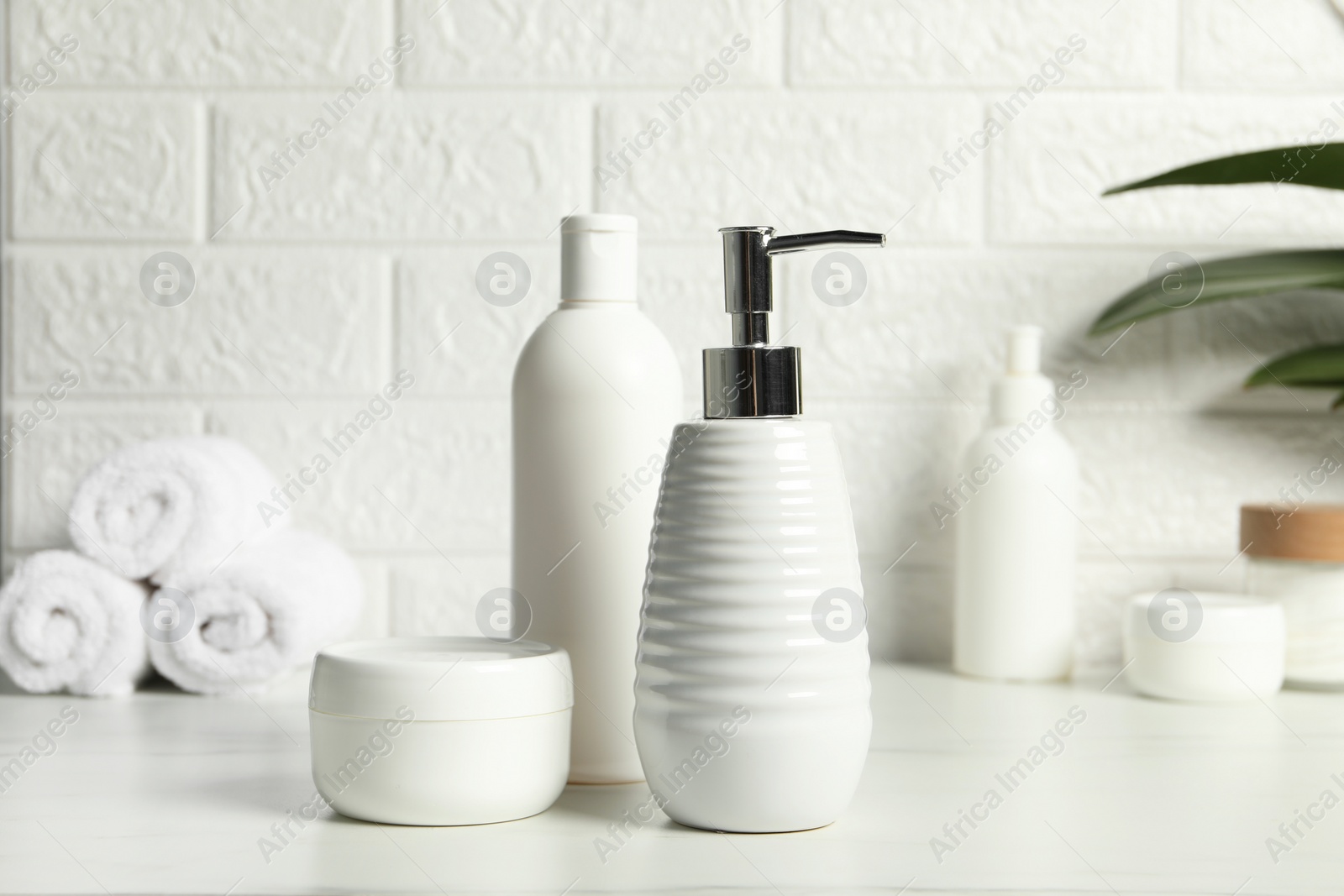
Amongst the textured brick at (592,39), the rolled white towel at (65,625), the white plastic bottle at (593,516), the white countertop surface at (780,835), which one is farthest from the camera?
the textured brick at (592,39)

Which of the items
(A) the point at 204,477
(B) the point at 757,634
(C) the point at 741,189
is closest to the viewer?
(B) the point at 757,634

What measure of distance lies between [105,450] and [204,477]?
0.63 feet

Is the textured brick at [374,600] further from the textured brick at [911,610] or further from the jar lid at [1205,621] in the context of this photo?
the jar lid at [1205,621]

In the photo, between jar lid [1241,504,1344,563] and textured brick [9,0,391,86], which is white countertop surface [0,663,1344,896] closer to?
jar lid [1241,504,1344,563]

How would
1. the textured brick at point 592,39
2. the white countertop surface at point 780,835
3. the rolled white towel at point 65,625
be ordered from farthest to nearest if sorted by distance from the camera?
the textured brick at point 592,39 → the rolled white towel at point 65,625 → the white countertop surface at point 780,835

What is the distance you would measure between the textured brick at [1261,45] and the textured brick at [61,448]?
0.82 meters

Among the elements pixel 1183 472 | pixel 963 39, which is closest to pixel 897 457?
pixel 1183 472

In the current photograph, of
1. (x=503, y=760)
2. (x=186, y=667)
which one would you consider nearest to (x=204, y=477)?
(x=186, y=667)

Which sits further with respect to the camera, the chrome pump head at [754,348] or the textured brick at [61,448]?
the textured brick at [61,448]

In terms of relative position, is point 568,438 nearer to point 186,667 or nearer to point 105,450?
point 186,667

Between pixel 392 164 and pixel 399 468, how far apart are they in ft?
0.76

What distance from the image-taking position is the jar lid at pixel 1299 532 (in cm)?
76

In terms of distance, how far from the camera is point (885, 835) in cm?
47

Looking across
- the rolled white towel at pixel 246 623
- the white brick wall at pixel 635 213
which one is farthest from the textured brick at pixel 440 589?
the rolled white towel at pixel 246 623
